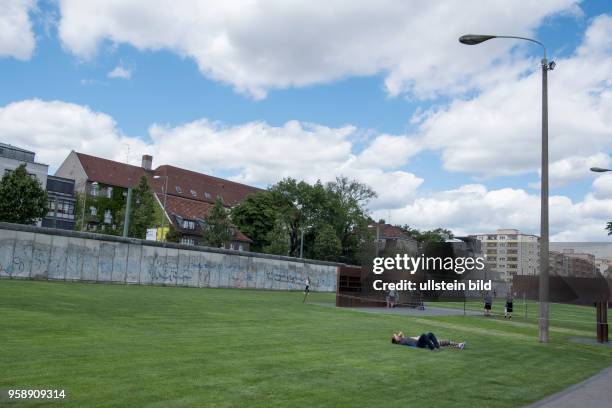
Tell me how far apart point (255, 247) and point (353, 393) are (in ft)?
283

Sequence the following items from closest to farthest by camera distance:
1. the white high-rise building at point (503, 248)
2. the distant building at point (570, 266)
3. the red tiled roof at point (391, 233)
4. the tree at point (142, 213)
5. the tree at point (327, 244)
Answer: the tree at point (142, 213), the distant building at point (570, 266), the tree at point (327, 244), the red tiled roof at point (391, 233), the white high-rise building at point (503, 248)

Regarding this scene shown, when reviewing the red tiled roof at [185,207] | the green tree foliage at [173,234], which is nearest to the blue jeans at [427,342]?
the green tree foliage at [173,234]

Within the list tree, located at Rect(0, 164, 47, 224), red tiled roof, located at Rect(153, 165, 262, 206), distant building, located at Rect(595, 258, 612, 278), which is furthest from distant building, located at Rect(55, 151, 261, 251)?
distant building, located at Rect(595, 258, 612, 278)

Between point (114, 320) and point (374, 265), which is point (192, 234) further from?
point (114, 320)

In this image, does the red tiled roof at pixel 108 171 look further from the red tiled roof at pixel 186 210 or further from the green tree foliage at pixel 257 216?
the green tree foliage at pixel 257 216

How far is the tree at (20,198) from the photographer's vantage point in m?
52.6

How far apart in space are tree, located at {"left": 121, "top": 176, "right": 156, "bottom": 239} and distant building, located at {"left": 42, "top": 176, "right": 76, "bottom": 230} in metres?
15.7

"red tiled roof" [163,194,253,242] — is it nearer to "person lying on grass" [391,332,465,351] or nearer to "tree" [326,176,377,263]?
"tree" [326,176,377,263]

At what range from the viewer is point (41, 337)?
1205cm

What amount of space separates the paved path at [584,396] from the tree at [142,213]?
197ft

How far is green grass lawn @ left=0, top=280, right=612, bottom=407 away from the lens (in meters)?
8.16

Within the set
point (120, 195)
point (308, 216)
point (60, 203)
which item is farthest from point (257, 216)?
point (60, 203)

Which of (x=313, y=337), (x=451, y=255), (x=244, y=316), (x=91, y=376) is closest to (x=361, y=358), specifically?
(x=313, y=337)

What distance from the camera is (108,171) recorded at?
93.7 metres
